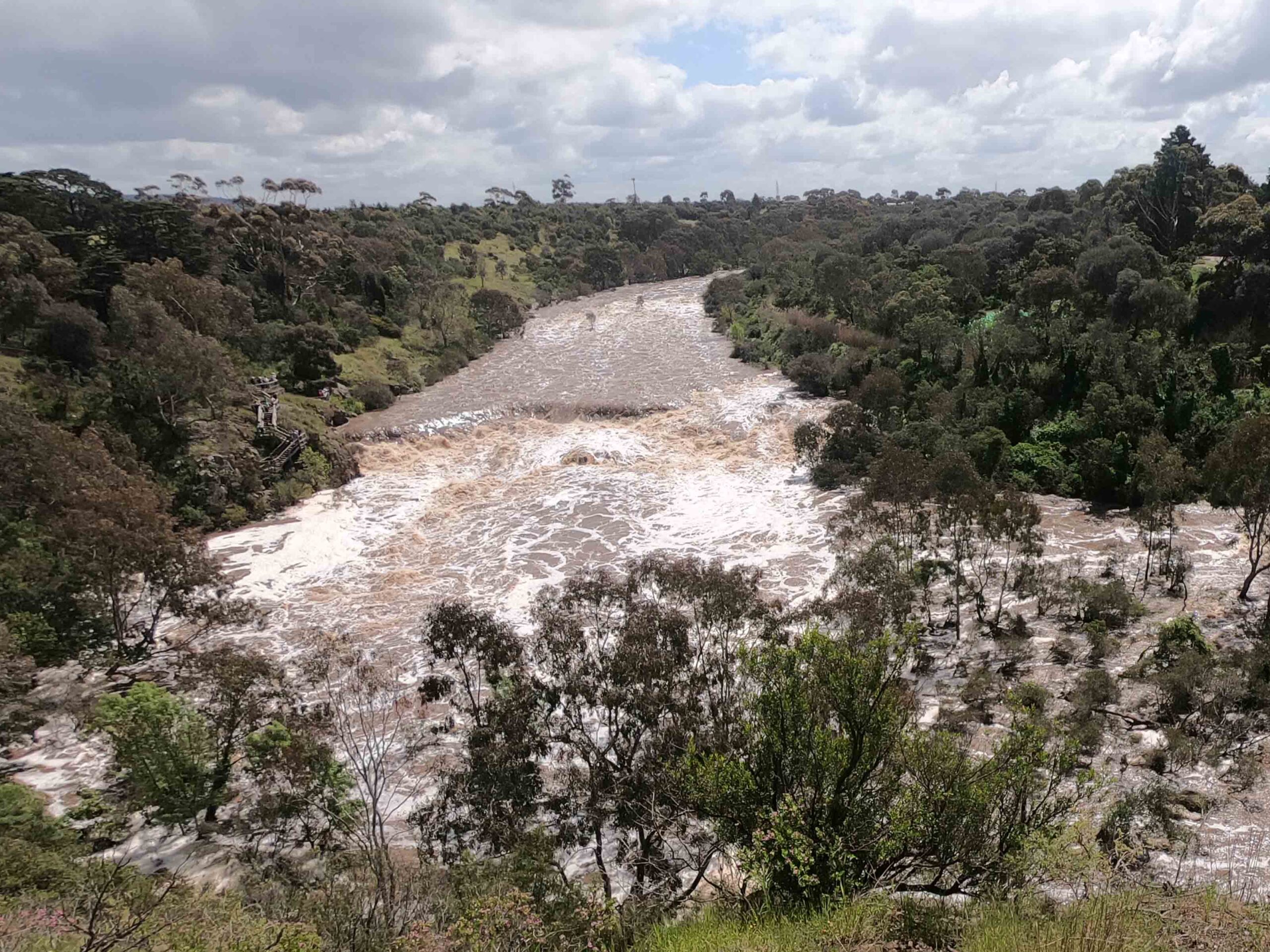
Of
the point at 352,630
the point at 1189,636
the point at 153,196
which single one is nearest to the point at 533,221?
the point at 153,196

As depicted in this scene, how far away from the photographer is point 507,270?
7625cm

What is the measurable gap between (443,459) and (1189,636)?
26.8 metres

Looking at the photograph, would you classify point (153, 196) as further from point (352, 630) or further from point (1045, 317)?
point (1045, 317)

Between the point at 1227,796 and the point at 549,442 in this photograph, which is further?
the point at 549,442

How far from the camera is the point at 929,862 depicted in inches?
328

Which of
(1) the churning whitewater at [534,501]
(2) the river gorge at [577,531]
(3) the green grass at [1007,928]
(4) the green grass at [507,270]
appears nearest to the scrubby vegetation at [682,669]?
(3) the green grass at [1007,928]

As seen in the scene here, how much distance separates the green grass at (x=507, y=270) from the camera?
224ft

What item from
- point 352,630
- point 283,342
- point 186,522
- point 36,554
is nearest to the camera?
point 36,554

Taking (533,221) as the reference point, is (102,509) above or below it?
below

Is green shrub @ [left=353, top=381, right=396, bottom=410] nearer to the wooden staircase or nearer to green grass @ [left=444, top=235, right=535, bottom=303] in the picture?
the wooden staircase

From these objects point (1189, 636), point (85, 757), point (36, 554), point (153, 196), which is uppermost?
point (153, 196)

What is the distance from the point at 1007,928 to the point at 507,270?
250ft

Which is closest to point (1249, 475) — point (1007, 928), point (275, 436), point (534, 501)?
point (1007, 928)

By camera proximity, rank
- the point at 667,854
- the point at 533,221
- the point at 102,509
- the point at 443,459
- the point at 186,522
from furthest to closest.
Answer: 1. the point at 533,221
2. the point at 443,459
3. the point at 186,522
4. the point at 102,509
5. the point at 667,854
